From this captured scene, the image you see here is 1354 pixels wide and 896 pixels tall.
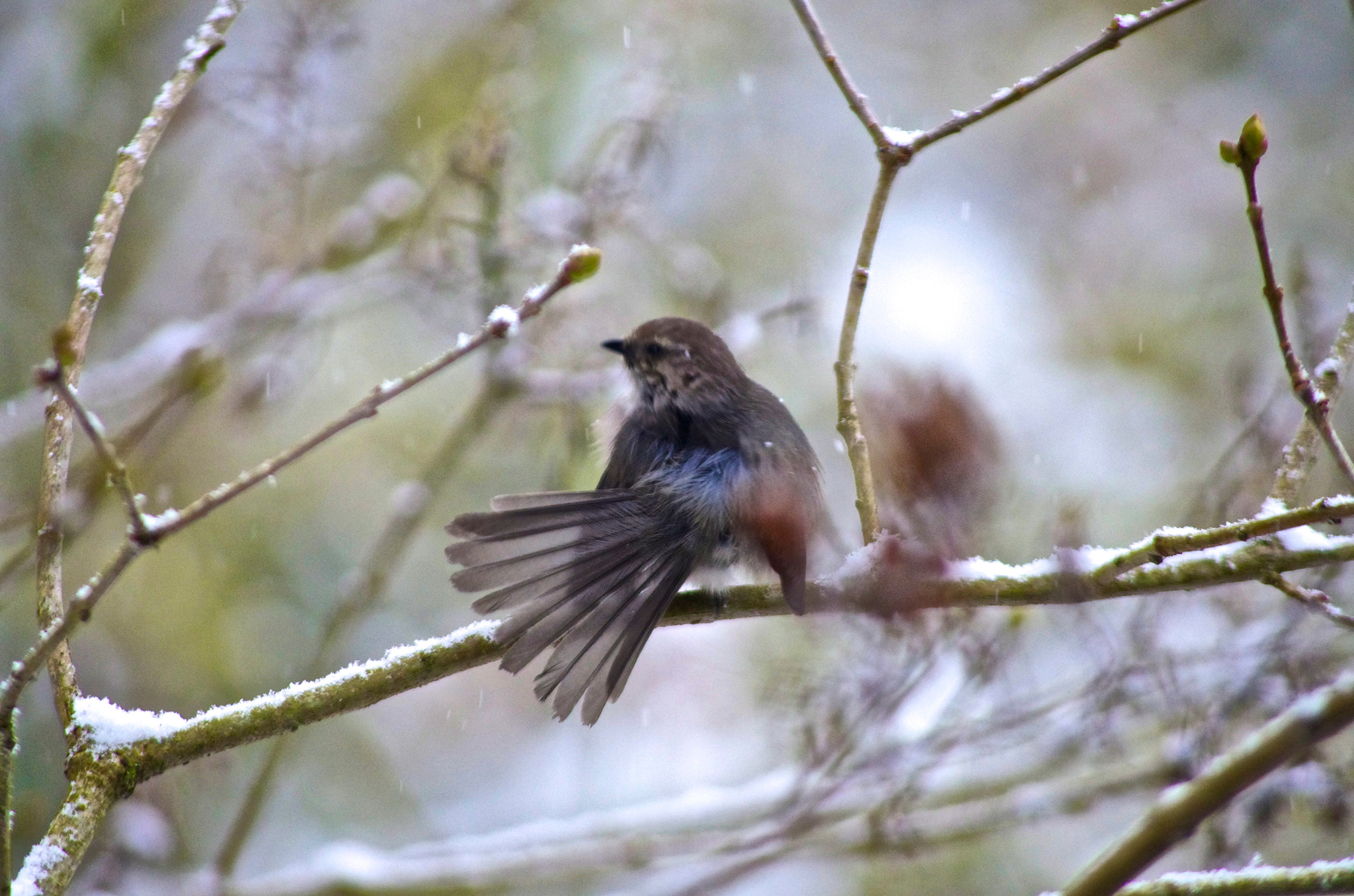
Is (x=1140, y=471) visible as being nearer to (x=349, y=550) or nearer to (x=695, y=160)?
(x=695, y=160)

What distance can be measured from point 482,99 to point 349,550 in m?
3.83

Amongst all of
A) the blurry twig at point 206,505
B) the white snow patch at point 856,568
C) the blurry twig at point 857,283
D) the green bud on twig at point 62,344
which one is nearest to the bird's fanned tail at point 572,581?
the white snow patch at point 856,568

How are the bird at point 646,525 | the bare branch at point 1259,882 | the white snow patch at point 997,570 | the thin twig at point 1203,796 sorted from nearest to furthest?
the thin twig at point 1203,796 < the bare branch at point 1259,882 < the white snow patch at point 997,570 < the bird at point 646,525

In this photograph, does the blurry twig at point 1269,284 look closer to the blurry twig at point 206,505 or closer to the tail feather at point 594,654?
the blurry twig at point 206,505

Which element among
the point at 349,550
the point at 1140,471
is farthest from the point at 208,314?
the point at 1140,471

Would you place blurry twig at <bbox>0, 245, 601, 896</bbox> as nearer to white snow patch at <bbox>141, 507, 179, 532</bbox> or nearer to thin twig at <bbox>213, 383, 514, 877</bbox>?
white snow patch at <bbox>141, 507, 179, 532</bbox>

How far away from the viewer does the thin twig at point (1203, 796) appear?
1386 millimetres

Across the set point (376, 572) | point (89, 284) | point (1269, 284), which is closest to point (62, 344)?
point (89, 284)

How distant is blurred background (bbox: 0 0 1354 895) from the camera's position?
122 inches

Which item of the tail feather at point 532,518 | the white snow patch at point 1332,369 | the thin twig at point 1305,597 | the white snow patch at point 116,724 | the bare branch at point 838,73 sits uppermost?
the bare branch at point 838,73

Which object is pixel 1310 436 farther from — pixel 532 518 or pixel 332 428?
pixel 332 428

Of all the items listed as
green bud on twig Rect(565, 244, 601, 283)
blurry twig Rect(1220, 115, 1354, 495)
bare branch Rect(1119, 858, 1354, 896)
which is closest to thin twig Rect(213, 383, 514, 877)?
green bud on twig Rect(565, 244, 601, 283)

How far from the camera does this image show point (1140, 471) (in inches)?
297

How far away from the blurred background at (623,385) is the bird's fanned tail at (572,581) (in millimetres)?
512
